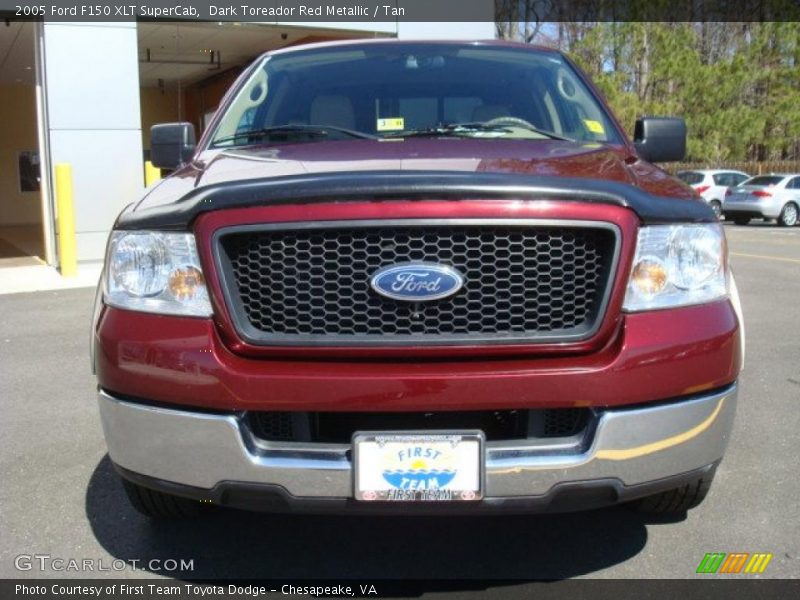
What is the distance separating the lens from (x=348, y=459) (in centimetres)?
247

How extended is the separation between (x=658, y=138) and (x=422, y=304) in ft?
7.05

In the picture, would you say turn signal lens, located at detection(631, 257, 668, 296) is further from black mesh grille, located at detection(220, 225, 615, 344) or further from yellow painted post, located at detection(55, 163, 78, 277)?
yellow painted post, located at detection(55, 163, 78, 277)

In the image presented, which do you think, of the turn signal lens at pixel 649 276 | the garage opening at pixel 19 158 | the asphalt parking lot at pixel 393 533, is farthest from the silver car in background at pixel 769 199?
the turn signal lens at pixel 649 276

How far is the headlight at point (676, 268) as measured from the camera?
2578 millimetres

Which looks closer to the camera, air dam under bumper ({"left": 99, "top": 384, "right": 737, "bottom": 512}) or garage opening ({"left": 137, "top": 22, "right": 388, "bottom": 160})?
air dam under bumper ({"left": 99, "top": 384, "right": 737, "bottom": 512})

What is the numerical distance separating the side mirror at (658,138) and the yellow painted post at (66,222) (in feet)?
30.0

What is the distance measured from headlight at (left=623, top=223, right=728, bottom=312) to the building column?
37.0ft

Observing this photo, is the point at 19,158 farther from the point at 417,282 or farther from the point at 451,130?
the point at 417,282

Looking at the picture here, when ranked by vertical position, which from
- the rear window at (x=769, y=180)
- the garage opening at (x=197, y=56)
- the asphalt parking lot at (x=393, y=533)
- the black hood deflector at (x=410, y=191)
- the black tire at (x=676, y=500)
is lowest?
the rear window at (x=769, y=180)

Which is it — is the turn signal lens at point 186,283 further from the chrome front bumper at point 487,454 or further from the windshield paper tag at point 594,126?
the windshield paper tag at point 594,126

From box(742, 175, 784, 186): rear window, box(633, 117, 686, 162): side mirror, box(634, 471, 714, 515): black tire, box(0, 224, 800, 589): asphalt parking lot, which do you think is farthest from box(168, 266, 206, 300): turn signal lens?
box(742, 175, 784, 186): rear window

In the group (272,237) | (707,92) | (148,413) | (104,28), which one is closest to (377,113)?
(272,237)

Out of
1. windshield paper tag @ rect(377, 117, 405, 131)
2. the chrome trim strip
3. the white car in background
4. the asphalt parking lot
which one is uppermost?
windshield paper tag @ rect(377, 117, 405, 131)

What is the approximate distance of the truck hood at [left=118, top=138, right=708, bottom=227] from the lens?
2.51m
